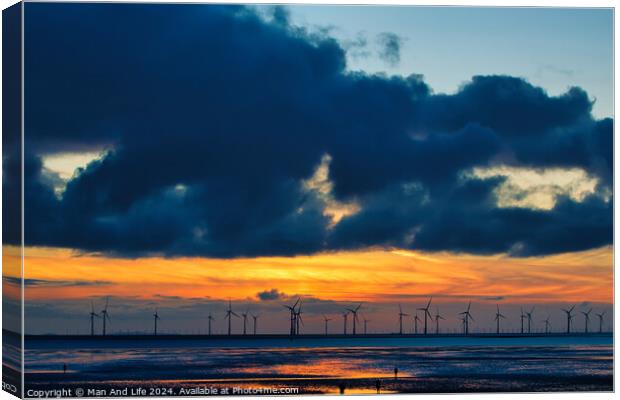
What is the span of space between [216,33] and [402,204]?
21.4 ft

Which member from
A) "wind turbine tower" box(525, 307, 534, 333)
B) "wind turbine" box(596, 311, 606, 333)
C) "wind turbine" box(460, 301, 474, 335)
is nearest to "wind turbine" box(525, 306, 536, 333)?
"wind turbine tower" box(525, 307, 534, 333)

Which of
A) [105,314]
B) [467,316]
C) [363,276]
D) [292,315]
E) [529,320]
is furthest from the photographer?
[529,320]

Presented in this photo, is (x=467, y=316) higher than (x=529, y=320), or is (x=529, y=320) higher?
(x=467, y=316)

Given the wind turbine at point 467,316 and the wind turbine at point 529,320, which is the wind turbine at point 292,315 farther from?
the wind turbine at point 529,320

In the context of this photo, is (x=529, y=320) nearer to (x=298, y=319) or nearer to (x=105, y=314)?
(x=298, y=319)

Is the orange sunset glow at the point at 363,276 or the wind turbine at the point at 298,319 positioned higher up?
the orange sunset glow at the point at 363,276

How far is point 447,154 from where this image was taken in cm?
A: 4175

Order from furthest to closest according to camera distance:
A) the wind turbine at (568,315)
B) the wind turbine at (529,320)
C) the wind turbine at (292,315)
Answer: the wind turbine at (529,320), the wind turbine at (568,315), the wind turbine at (292,315)

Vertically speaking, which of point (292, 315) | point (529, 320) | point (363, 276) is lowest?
point (529, 320)

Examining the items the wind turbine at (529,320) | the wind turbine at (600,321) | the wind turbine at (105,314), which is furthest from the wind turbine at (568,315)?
the wind turbine at (105,314)

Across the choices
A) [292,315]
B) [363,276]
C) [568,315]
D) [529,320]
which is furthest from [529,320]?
[292,315]

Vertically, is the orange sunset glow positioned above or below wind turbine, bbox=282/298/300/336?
above

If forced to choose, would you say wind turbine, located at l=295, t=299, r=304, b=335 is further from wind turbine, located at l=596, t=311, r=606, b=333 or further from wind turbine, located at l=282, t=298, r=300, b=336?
Result: wind turbine, located at l=596, t=311, r=606, b=333

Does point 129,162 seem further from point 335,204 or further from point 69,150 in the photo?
point 335,204
